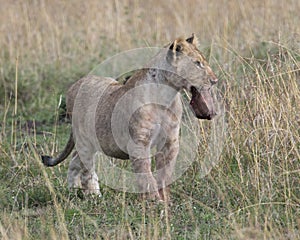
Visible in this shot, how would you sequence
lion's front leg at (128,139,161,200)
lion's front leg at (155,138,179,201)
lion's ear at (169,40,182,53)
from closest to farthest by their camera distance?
lion's ear at (169,40,182,53) → lion's front leg at (128,139,161,200) → lion's front leg at (155,138,179,201)

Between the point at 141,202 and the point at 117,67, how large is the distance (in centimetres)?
435

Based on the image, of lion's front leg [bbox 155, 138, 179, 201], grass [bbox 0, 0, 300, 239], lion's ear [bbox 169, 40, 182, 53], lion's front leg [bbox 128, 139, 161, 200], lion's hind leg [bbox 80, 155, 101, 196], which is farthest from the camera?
lion's hind leg [bbox 80, 155, 101, 196]

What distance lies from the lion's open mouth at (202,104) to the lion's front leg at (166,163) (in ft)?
1.07

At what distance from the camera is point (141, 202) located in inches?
201

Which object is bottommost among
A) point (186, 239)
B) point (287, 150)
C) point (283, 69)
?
point (186, 239)

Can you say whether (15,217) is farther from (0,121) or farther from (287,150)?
(0,121)

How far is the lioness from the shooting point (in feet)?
16.1

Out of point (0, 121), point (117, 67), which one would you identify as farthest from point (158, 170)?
point (117, 67)

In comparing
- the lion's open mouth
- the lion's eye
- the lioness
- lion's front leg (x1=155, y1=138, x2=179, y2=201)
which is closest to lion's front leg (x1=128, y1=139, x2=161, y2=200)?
the lioness

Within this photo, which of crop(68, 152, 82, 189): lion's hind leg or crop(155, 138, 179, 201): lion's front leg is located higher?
crop(155, 138, 179, 201): lion's front leg

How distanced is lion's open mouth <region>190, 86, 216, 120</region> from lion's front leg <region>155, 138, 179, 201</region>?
0.32 m

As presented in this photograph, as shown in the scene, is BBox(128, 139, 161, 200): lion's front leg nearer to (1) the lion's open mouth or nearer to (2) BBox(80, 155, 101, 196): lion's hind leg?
(1) the lion's open mouth

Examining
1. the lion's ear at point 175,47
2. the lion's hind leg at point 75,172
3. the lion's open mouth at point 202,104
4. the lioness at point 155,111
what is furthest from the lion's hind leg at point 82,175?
the lion's ear at point 175,47

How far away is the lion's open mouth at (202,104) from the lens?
4.89 m
